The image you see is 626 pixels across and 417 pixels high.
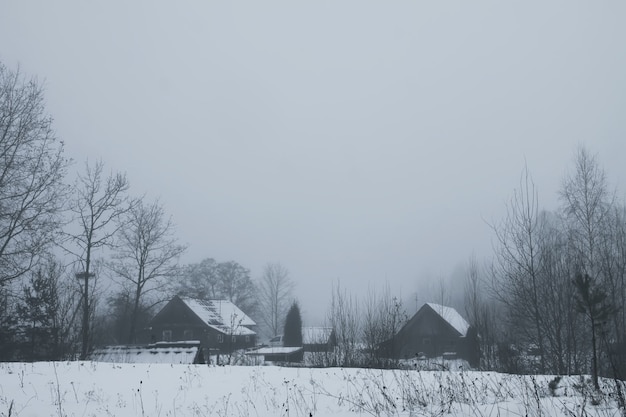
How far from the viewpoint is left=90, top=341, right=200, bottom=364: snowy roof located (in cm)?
1770

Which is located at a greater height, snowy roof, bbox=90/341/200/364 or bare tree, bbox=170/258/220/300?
bare tree, bbox=170/258/220/300

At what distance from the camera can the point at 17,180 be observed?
17578mm

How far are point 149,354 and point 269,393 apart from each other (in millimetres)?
10801

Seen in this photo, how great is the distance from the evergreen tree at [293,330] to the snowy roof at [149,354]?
22.2 m

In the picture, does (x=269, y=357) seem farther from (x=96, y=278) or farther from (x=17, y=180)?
(x=17, y=180)

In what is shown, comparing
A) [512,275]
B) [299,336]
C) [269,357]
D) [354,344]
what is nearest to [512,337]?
[512,275]

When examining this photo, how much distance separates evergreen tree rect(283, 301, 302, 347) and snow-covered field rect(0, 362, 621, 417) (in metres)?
29.2

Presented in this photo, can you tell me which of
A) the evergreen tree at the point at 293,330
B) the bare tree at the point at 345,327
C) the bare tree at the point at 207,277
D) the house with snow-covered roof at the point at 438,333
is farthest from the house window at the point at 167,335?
the bare tree at the point at 345,327

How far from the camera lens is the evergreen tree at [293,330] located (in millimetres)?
41750

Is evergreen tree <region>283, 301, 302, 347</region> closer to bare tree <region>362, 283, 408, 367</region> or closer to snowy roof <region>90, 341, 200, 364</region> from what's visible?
snowy roof <region>90, 341, 200, 364</region>

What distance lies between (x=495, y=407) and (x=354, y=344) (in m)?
11.2

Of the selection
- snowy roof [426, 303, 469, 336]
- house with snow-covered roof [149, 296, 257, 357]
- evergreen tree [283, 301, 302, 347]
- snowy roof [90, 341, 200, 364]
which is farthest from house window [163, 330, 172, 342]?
snowy roof [90, 341, 200, 364]

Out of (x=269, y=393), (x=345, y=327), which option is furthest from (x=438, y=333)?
(x=269, y=393)

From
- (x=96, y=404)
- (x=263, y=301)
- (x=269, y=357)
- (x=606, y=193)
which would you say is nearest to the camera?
(x=96, y=404)
